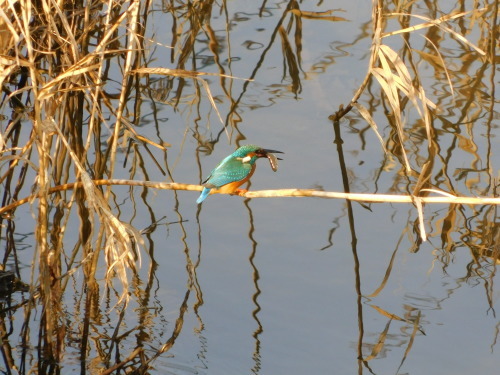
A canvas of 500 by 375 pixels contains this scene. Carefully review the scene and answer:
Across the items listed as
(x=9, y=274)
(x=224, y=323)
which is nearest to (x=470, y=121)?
(x=224, y=323)

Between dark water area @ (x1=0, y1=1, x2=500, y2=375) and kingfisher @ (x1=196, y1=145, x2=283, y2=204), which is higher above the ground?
kingfisher @ (x1=196, y1=145, x2=283, y2=204)

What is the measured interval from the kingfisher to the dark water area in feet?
1.06

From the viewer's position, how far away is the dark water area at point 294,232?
3500mm

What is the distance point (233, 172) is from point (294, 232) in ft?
2.39

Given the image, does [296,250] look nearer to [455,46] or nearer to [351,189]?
[351,189]

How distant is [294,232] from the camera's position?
4.14m

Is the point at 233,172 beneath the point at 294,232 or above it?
above

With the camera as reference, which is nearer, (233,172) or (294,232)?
(233,172)

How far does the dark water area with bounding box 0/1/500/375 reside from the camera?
3.50 m

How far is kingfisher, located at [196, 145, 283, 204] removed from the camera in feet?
11.3

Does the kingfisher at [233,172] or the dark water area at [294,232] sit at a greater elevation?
the kingfisher at [233,172]

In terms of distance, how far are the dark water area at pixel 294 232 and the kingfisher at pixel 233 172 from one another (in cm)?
32

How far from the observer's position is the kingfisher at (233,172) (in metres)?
3.44

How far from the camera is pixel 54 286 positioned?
3361mm
